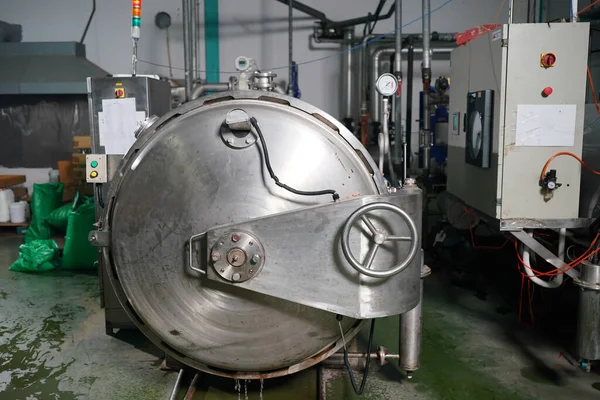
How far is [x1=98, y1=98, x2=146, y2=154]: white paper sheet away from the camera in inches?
107

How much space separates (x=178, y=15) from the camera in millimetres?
5324

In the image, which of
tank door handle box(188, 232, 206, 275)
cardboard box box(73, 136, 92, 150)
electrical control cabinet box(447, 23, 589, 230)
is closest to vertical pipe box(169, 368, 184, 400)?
tank door handle box(188, 232, 206, 275)

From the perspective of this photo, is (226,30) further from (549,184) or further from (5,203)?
(549,184)

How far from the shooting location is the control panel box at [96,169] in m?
2.50

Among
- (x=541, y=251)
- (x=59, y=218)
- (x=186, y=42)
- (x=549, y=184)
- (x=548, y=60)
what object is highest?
(x=186, y=42)

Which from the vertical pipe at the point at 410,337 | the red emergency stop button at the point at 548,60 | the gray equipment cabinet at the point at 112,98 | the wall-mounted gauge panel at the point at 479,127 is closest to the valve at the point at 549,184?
the wall-mounted gauge panel at the point at 479,127

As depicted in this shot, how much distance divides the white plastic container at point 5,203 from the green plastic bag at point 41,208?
67 cm

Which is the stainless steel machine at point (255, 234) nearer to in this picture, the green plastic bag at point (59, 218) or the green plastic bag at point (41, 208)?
the green plastic bag at point (59, 218)

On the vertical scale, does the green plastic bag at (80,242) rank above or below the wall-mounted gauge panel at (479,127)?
below

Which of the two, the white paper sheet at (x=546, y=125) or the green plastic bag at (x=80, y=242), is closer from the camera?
the white paper sheet at (x=546, y=125)

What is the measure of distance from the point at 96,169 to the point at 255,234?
132 centimetres

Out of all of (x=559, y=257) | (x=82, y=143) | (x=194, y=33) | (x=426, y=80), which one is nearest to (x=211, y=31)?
(x=194, y=33)

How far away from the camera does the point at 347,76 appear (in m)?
5.28

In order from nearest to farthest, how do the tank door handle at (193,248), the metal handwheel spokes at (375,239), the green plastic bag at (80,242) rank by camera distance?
the metal handwheel spokes at (375,239)
the tank door handle at (193,248)
the green plastic bag at (80,242)
